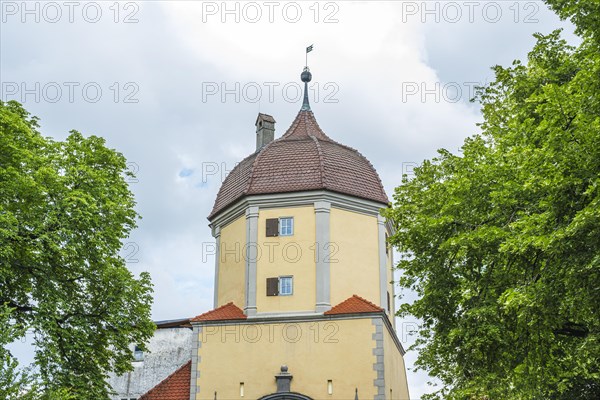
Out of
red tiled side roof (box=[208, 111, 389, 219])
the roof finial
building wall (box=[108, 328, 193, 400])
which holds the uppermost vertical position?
the roof finial

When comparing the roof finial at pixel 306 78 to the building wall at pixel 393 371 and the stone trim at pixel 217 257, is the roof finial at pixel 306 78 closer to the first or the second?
the stone trim at pixel 217 257

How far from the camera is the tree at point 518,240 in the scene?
13.2 m

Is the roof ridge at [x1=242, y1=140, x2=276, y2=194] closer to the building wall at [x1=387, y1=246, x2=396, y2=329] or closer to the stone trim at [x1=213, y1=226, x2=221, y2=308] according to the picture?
the stone trim at [x1=213, y1=226, x2=221, y2=308]

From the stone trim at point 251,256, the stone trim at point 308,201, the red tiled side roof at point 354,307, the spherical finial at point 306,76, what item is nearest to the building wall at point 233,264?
the stone trim at point 251,256

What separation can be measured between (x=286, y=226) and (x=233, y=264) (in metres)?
2.47

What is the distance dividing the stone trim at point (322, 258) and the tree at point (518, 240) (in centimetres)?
515

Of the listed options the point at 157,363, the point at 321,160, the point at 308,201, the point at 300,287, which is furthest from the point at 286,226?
the point at 157,363

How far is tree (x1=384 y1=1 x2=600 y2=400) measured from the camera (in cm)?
1318

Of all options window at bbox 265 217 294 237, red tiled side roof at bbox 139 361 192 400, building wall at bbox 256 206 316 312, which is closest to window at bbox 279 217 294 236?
window at bbox 265 217 294 237

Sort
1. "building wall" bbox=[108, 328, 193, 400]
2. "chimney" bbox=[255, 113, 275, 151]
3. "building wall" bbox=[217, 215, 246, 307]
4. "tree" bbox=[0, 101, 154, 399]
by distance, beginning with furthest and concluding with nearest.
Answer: "building wall" bbox=[108, 328, 193, 400]
"chimney" bbox=[255, 113, 275, 151]
"building wall" bbox=[217, 215, 246, 307]
"tree" bbox=[0, 101, 154, 399]

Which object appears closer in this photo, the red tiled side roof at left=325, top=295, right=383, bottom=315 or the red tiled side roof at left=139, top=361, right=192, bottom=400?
the red tiled side roof at left=325, top=295, right=383, bottom=315

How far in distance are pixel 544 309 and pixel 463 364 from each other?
4892mm

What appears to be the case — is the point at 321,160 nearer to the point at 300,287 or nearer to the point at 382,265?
the point at 382,265

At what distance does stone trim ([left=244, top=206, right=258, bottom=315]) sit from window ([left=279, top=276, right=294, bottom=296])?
3.07ft
